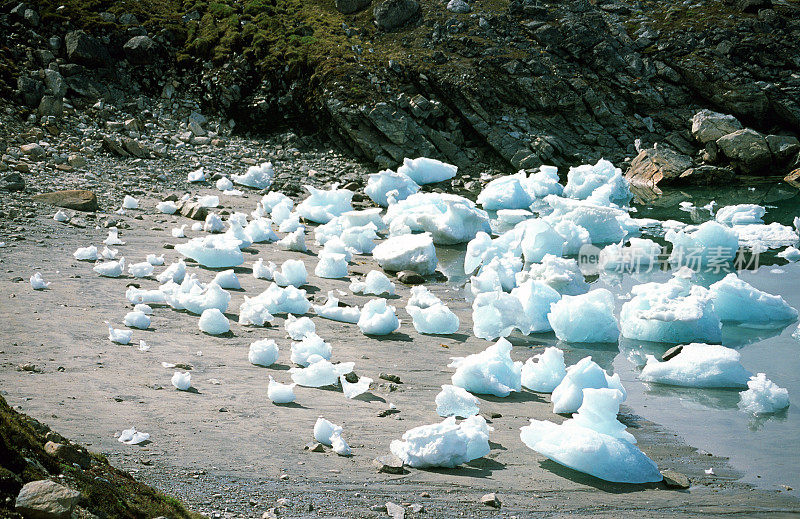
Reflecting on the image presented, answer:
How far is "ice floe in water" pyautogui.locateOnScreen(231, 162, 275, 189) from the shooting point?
12.9 m

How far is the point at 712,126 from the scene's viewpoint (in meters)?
15.8

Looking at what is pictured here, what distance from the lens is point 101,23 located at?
16203mm

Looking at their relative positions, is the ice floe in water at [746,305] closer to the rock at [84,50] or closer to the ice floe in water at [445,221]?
the ice floe in water at [445,221]

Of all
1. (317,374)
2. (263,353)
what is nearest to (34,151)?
(263,353)

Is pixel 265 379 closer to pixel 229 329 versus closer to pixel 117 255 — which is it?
pixel 229 329

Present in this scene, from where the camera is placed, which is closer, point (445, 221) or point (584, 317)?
point (584, 317)

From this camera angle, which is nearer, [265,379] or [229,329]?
[265,379]

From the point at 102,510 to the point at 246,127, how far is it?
44.8ft

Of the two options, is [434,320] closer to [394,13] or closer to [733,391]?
[733,391]

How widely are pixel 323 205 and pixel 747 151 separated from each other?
9.31 meters

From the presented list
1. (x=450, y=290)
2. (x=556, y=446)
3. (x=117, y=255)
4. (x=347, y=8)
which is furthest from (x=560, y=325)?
(x=347, y=8)

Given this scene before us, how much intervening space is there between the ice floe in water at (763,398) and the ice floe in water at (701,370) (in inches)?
13.8

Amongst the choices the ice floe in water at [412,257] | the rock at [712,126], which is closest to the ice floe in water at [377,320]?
the ice floe in water at [412,257]

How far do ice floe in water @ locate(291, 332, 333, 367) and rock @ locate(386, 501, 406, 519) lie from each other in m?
2.08
